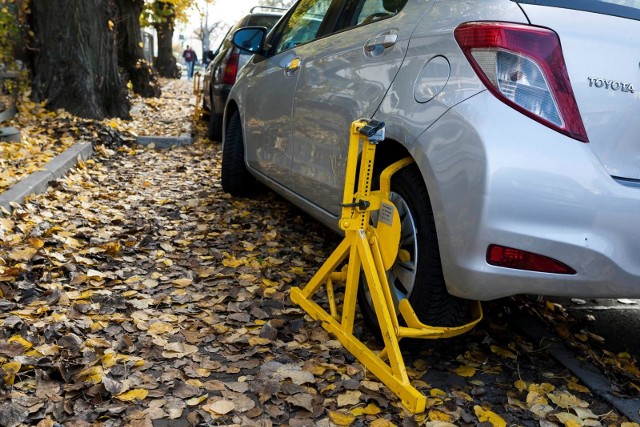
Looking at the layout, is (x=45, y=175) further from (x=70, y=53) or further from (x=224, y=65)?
(x=70, y=53)

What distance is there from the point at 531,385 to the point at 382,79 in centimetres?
155

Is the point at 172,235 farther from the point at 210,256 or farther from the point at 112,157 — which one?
the point at 112,157

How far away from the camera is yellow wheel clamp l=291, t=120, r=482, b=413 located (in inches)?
105

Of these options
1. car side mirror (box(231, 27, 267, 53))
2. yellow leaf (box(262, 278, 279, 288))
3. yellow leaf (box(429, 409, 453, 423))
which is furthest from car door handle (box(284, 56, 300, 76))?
yellow leaf (box(429, 409, 453, 423))

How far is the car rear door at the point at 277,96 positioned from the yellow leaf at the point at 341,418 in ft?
6.46

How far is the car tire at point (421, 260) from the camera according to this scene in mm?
2670

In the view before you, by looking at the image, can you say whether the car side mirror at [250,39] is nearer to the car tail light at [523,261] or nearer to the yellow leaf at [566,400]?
the car tail light at [523,261]

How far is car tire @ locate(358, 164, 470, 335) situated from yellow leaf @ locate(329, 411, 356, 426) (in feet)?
1.66

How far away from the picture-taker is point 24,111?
8.24 metres

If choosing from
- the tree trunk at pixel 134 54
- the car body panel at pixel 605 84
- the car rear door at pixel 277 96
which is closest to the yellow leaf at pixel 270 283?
the car rear door at pixel 277 96

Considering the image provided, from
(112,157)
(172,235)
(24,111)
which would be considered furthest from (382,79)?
(24,111)

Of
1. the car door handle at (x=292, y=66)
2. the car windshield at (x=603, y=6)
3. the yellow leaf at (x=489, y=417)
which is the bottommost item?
the yellow leaf at (x=489, y=417)

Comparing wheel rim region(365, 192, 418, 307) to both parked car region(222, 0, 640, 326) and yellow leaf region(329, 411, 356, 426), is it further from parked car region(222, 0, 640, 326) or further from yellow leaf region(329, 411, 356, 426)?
yellow leaf region(329, 411, 356, 426)

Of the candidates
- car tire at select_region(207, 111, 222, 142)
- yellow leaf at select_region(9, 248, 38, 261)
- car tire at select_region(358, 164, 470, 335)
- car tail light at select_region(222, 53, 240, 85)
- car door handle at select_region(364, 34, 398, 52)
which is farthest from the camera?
car tire at select_region(207, 111, 222, 142)
